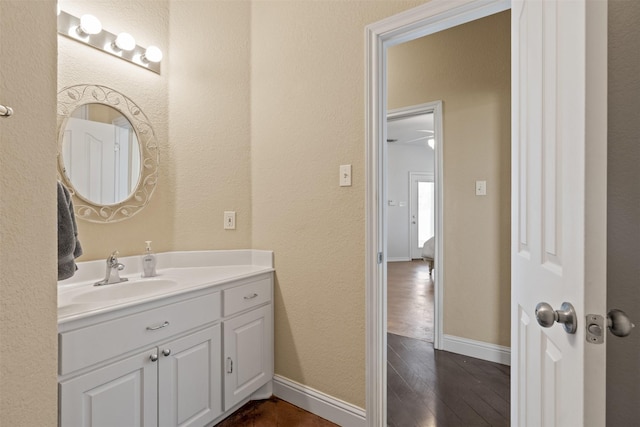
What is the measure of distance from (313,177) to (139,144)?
1.01m

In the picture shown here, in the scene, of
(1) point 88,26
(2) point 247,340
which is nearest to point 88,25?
(1) point 88,26

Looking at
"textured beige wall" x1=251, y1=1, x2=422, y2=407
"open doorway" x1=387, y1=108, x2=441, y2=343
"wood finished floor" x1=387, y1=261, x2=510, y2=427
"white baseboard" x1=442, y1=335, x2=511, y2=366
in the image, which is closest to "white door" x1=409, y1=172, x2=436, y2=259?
"open doorway" x1=387, y1=108, x2=441, y2=343

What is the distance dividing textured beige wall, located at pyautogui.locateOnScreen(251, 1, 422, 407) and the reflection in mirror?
712 millimetres

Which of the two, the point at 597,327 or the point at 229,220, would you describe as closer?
the point at 597,327

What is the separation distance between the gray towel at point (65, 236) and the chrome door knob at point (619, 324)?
1.50 metres

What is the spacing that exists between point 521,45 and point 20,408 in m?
1.70

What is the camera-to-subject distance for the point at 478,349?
2.51 m

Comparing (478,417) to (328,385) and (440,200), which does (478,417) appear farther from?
(440,200)

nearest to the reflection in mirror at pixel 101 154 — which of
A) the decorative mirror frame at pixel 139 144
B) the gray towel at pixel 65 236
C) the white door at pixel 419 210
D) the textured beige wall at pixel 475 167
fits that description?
the decorative mirror frame at pixel 139 144

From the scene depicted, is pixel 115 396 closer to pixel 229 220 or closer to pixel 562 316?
pixel 229 220

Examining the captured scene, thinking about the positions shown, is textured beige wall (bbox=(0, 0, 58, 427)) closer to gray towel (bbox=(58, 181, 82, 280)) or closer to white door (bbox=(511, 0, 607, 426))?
gray towel (bbox=(58, 181, 82, 280))

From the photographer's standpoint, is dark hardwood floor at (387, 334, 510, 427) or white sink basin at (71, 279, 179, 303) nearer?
white sink basin at (71, 279, 179, 303)

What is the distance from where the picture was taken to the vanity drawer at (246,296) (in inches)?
67.4

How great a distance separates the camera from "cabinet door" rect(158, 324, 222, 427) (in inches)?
56.3
